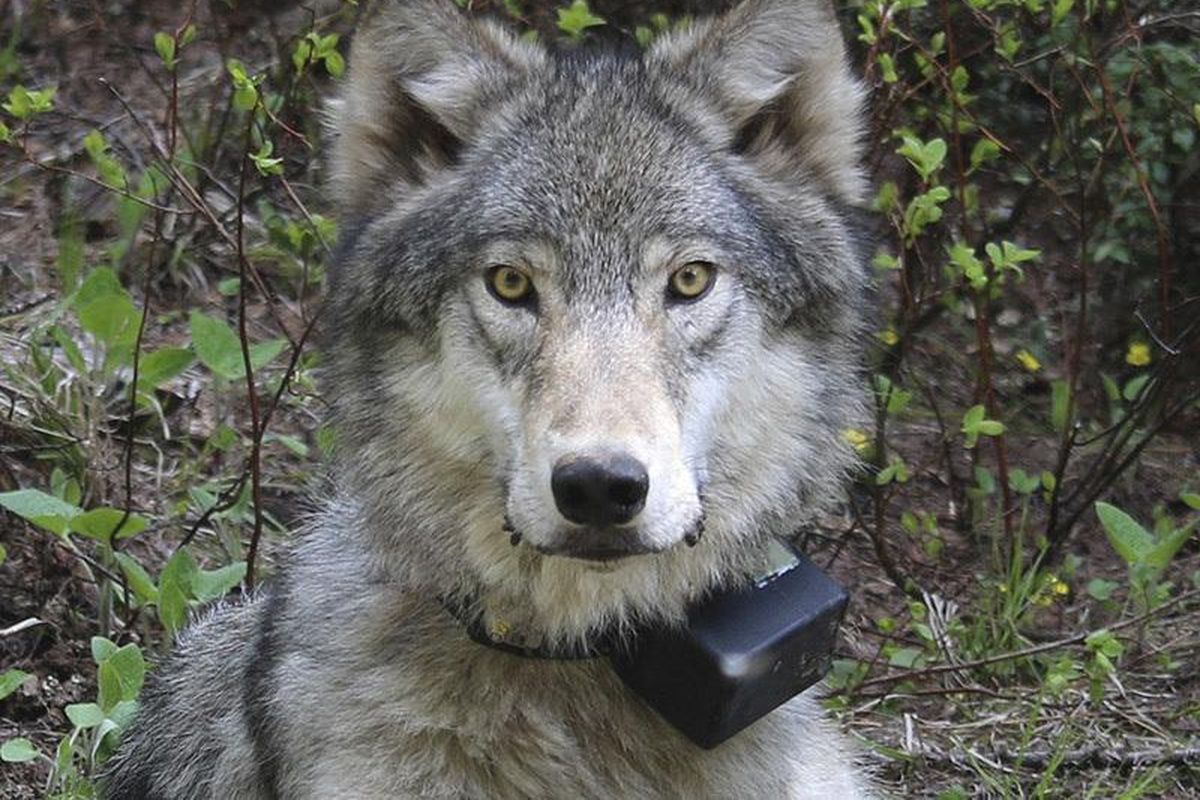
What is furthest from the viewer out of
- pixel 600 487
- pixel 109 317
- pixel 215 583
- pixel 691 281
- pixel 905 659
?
pixel 905 659

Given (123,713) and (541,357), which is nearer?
(541,357)

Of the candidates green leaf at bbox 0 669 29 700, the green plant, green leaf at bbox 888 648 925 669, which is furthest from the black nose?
green leaf at bbox 888 648 925 669

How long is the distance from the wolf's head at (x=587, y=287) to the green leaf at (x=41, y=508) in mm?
1157

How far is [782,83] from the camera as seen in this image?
13.2 ft

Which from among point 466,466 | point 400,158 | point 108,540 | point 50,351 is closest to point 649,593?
point 466,466

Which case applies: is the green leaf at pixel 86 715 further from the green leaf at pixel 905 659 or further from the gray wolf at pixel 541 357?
the green leaf at pixel 905 659

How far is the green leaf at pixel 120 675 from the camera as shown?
15.0 feet

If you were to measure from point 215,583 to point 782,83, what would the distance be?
2263mm

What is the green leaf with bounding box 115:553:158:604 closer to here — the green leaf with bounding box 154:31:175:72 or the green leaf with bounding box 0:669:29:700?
the green leaf with bounding box 0:669:29:700

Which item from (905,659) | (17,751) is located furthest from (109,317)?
(905,659)

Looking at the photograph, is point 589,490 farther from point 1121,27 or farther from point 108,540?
point 1121,27

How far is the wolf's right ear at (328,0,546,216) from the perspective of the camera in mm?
3904

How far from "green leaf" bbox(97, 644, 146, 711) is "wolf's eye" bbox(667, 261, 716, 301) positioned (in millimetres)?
1849

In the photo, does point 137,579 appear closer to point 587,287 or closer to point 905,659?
point 587,287
